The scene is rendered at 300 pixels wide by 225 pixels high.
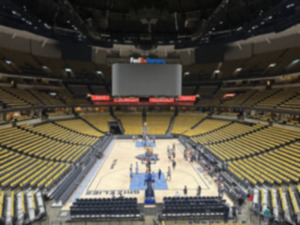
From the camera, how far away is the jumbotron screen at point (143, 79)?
21.3 meters

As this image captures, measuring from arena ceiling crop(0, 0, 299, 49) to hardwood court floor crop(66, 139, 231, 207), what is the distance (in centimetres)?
1451

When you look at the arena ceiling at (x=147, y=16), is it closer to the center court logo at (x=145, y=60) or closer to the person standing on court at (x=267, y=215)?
the center court logo at (x=145, y=60)

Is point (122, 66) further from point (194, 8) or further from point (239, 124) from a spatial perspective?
point (239, 124)

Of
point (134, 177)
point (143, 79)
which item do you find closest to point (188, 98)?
point (143, 79)

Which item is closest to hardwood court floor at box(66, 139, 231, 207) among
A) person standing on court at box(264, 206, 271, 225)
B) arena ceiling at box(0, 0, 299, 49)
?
person standing on court at box(264, 206, 271, 225)

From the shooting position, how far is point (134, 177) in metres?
19.8

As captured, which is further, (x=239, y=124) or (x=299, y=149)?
(x=239, y=124)

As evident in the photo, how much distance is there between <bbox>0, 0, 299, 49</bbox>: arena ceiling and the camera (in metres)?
18.8

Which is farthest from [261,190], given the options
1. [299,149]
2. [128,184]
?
[128,184]

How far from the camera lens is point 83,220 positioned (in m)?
12.3

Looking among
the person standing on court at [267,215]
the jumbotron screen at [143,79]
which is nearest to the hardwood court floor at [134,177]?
the person standing on court at [267,215]

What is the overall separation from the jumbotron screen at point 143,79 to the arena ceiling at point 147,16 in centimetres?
427

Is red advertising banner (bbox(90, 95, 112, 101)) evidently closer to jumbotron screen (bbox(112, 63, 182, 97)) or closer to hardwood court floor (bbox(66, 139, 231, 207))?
hardwood court floor (bbox(66, 139, 231, 207))

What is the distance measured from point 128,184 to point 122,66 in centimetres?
1186
